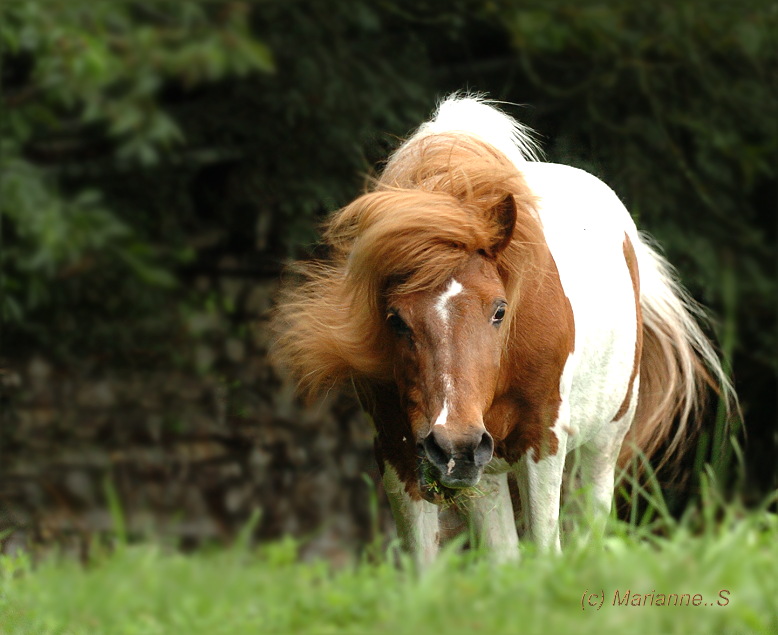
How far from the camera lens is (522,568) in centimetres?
199

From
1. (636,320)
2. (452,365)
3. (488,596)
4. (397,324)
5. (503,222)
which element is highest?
(503,222)

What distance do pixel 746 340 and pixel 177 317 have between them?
99.6 inches

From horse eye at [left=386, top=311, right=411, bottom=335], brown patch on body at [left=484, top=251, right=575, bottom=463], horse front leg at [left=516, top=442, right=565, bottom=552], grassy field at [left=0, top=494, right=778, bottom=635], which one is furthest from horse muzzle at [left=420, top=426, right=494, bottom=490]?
horse front leg at [left=516, top=442, right=565, bottom=552]

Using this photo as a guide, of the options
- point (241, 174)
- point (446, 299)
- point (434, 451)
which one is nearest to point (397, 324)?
point (446, 299)

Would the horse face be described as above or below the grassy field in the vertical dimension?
above

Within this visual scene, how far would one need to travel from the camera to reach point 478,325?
7.68 feet

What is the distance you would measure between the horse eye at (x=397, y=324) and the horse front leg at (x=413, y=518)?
50cm

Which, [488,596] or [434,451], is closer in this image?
[488,596]

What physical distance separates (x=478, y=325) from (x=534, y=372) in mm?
388

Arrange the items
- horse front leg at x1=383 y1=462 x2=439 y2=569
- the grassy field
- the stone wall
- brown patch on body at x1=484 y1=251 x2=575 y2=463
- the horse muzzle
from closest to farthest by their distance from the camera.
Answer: the grassy field, the horse muzzle, brown patch on body at x1=484 y1=251 x2=575 y2=463, horse front leg at x1=383 y1=462 x2=439 y2=569, the stone wall

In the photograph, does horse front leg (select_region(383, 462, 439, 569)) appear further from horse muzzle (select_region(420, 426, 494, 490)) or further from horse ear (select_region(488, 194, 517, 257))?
horse ear (select_region(488, 194, 517, 257))

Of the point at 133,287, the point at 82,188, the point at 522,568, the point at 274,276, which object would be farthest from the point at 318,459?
the point at 522,568

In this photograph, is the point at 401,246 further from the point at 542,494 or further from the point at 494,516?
the point at 494,516

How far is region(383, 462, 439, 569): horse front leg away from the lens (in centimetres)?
278
